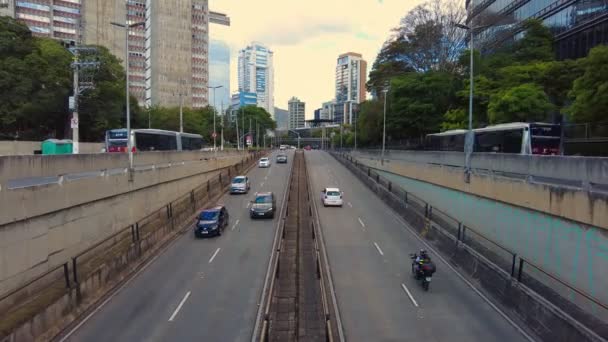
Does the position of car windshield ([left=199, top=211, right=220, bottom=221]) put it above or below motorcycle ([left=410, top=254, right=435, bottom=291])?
above

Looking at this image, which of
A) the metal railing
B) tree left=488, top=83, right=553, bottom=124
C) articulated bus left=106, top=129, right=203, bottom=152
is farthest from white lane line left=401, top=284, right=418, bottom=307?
tree left=488, top=83, right=553, bottom=124

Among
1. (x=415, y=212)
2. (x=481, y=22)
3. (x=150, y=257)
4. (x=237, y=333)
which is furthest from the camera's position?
(x=481, y=22)

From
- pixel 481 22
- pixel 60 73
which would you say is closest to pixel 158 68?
pixel 60 73

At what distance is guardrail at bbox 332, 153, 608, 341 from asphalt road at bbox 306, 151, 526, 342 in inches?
58.2

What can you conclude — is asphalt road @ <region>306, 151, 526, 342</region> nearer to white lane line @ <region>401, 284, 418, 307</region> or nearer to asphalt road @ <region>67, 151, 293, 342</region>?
white lane line @ <region>401, 284, 418, 307</region>

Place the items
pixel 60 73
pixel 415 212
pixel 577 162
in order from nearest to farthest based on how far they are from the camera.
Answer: pixel 577 162 → pixel 415 212 → pixel 60 73

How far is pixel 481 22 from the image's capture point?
55.6m

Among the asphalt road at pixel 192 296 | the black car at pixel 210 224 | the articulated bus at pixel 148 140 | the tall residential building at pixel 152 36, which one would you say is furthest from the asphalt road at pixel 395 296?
the tall residential building at pixel 152 36

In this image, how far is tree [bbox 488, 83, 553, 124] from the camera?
3566cm

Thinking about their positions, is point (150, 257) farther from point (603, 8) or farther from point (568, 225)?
point (603, 8)

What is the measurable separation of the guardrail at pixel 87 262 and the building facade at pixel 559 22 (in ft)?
133

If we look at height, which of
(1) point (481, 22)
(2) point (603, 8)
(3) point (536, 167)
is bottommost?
(3) point (536, 167)

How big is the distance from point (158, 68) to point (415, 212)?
11150 centimetres

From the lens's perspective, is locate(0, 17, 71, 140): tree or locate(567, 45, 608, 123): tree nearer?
locate(567, 45, 608, 123): tree
